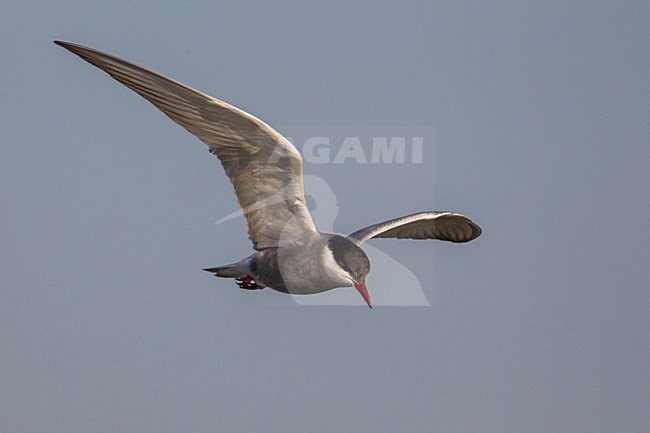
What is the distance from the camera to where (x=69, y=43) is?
45.6 ft

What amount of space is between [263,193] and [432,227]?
418 centimetres

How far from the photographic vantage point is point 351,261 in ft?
48.8

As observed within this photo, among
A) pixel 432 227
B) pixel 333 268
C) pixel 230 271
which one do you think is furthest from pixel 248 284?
pixel 432 227

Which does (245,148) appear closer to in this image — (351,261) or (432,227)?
(351,261)

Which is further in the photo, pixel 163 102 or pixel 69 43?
pixel 163 102

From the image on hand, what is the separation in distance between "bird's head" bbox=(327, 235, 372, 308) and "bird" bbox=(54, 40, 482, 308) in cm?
1

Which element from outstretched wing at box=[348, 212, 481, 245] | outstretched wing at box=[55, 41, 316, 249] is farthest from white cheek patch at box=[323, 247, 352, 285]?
outstretched wing at box=[348, 212, 481, 245]

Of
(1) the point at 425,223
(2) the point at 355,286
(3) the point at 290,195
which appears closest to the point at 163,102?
(3) the point at 290,195

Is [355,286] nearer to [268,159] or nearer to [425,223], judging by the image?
[268,159]

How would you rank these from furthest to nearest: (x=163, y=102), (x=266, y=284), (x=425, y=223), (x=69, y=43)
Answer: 1. (x=425, y=223)
2. (x=266, y=284)
3. (x=163, y=102)
4. (x=69, y=43)

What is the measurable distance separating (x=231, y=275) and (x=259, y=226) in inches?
41.6

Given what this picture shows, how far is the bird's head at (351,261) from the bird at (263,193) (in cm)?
1

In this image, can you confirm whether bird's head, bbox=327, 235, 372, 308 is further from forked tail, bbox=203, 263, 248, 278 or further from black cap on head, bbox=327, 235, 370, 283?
forked tail, bbox=203, 263, 248, 278

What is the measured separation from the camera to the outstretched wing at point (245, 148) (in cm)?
1435
